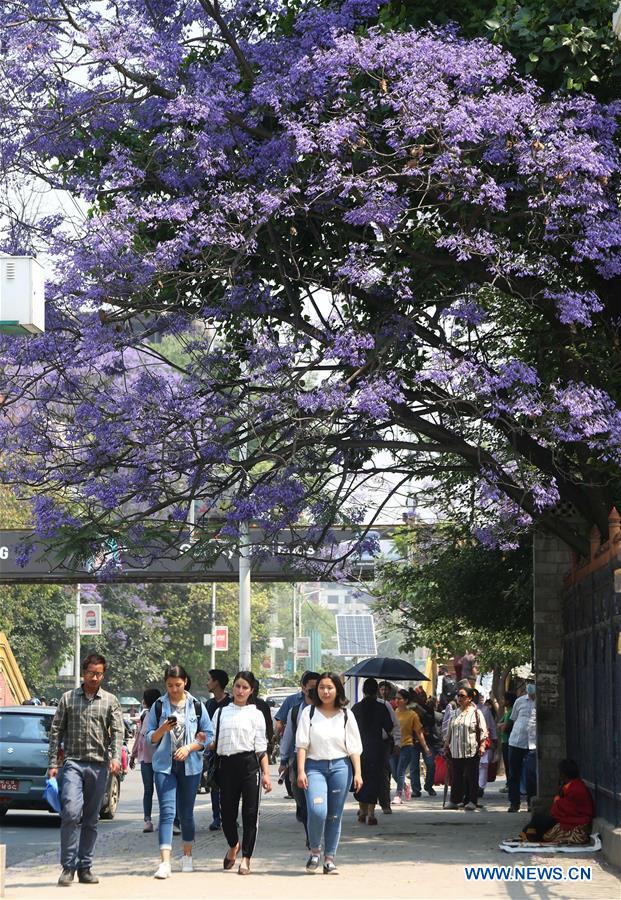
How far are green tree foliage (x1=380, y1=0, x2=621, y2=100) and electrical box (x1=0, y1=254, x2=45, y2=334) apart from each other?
5.42 metres

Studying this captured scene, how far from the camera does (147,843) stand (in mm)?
17062

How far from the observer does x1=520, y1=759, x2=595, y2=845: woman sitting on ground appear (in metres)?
15.4

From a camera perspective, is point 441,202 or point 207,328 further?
point 207,328

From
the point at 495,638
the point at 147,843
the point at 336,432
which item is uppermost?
the point at 336,432

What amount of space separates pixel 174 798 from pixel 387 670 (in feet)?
46.2

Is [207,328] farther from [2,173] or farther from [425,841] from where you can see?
[425,841]

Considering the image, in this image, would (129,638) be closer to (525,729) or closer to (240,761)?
(525,729)

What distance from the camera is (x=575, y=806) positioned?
50.6ft

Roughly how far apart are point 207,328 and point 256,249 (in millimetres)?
1862

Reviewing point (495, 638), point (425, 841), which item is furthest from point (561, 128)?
point (495, 638)

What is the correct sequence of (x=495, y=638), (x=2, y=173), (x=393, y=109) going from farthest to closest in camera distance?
(x=495, y=638)
(x=2, y=173)
(x=393, y=109)

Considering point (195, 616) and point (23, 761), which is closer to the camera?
point (23, 761)

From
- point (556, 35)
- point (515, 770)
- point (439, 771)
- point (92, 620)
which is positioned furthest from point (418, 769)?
point (92, 620)

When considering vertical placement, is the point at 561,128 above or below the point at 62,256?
above
